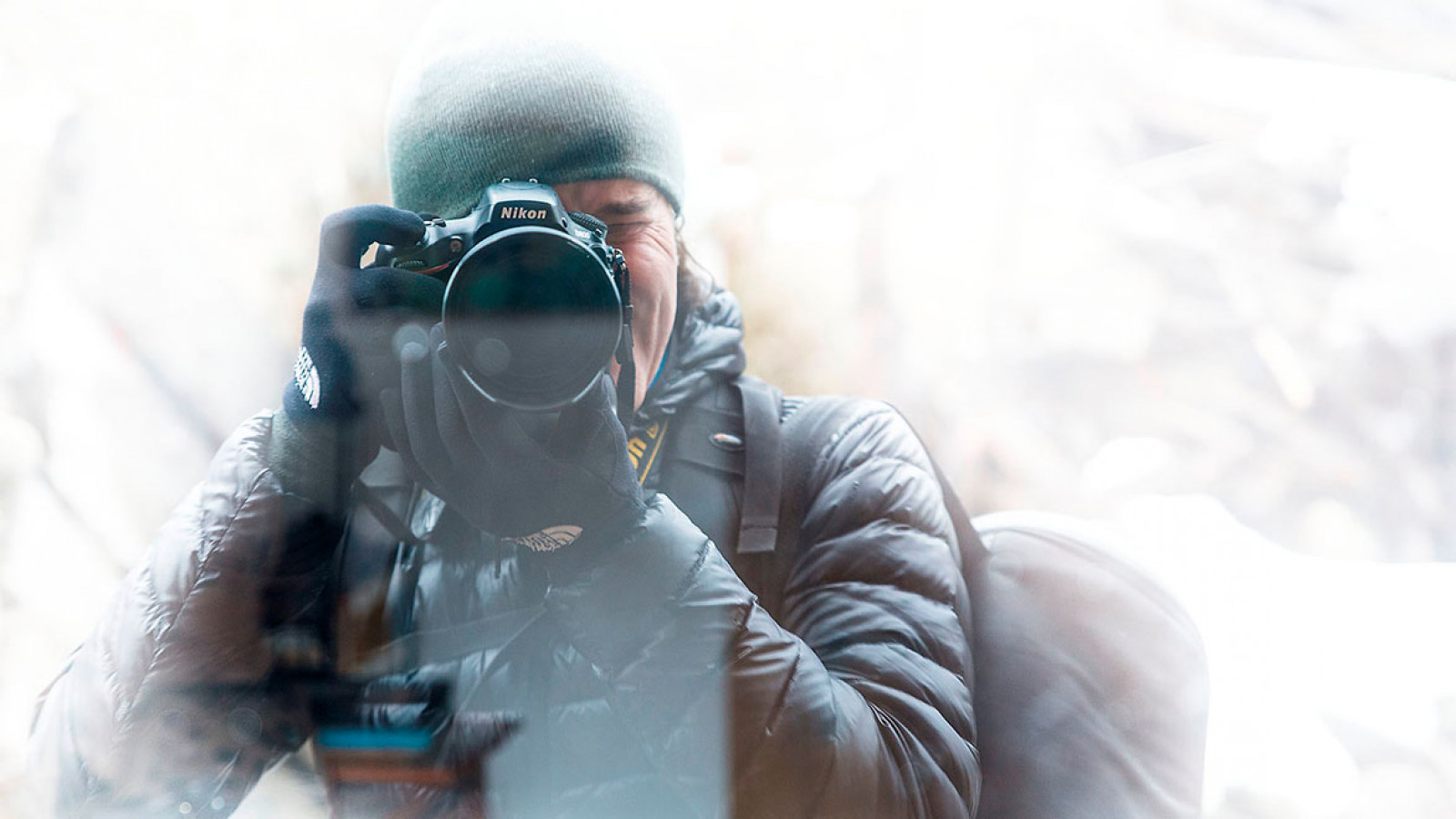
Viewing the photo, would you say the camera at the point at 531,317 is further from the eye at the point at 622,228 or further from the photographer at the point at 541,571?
the eye at the point at 622,228

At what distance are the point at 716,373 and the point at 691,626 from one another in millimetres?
231

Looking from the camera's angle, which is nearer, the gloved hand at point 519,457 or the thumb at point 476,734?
the gloved hand at point 519,457

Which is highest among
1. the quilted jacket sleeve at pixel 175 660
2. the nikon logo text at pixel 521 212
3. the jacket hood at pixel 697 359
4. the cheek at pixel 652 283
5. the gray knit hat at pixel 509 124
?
the gray knit hat at pixel 509 124

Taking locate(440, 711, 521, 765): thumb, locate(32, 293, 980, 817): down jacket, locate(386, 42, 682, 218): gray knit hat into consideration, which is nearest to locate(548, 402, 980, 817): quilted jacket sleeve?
locate(32, 293, 980, 817): down jacket

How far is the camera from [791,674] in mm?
436

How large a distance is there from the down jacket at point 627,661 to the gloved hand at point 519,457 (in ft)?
0.08

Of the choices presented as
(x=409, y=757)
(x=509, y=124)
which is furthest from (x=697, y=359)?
(x=409, y=757)

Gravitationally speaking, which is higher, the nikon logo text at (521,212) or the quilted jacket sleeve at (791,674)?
the nikon logo text at (521,212)

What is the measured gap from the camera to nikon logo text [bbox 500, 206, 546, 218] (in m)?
0.42

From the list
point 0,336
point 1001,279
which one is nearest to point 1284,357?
point 1001,279

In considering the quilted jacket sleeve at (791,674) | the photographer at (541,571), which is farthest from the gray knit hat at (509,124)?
the quilted jacket sleeve at (791,674)

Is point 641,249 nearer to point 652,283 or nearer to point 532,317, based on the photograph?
point 652,283

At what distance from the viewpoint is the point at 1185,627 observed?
2.04ft

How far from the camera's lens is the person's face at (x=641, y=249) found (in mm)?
558
